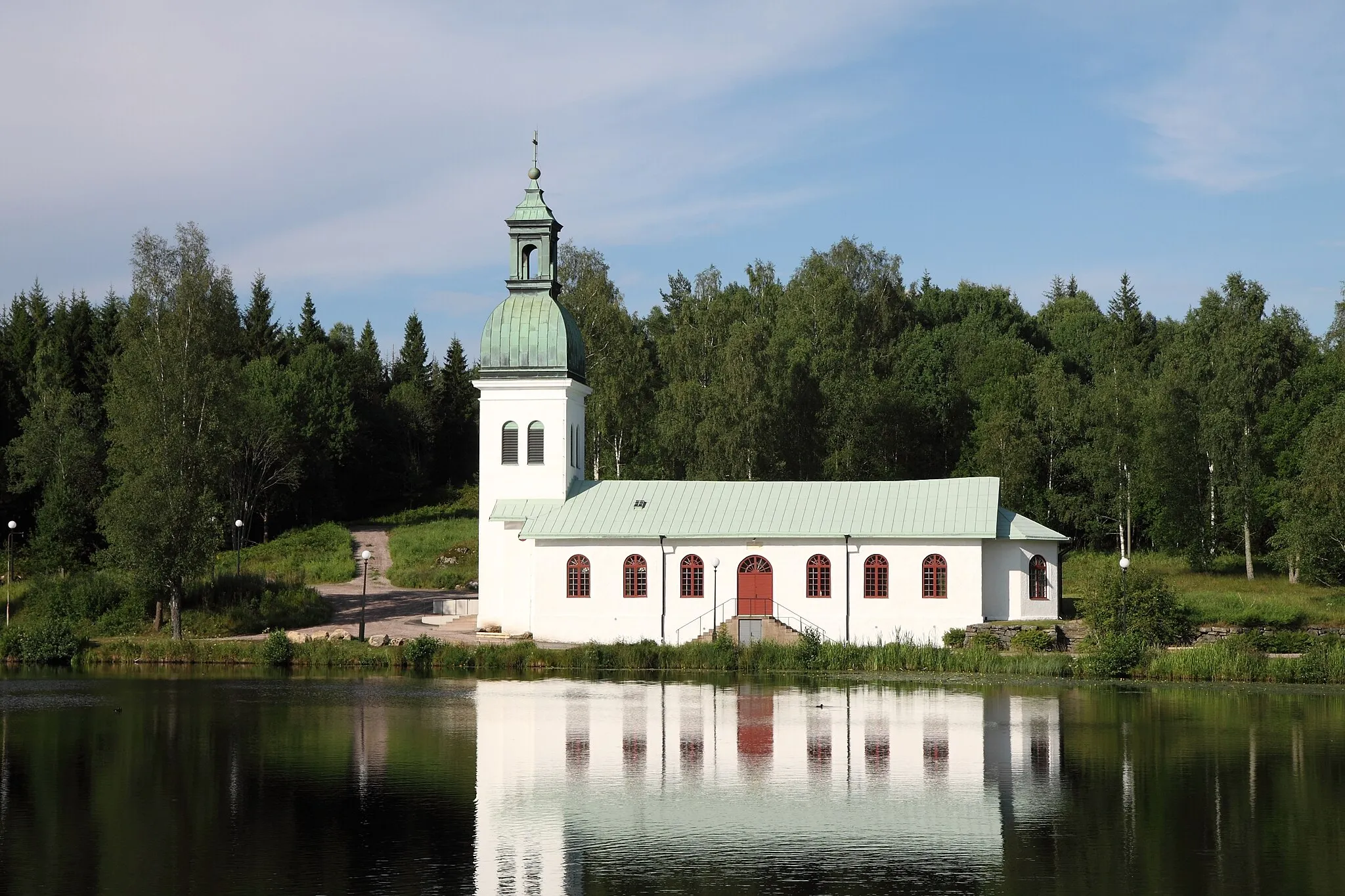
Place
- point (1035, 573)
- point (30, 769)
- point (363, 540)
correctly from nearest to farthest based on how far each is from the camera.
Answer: point (30, 769) → point (1035, 573) → point (363, 540)

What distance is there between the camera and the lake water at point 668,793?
1580 cm

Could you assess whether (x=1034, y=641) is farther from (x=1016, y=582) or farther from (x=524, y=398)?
(x=524, y=398)

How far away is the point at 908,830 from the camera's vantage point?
18.1 m

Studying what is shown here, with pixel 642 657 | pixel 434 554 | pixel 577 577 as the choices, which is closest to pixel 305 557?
pixel 434 554

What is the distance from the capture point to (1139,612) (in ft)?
124

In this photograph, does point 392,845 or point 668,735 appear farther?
point 668,735

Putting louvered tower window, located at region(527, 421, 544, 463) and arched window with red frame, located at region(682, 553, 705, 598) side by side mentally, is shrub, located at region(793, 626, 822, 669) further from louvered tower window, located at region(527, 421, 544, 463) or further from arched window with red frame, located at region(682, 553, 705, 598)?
louvered tower window, located at region(527, 421, 544, 463)

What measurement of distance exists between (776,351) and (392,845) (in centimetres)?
4416

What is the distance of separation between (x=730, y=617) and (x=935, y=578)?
601 centimetres

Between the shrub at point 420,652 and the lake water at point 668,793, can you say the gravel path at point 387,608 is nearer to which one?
the shrub at point 420,652

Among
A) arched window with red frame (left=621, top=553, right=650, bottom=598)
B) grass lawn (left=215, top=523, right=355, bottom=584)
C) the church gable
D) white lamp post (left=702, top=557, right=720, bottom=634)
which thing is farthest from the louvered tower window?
grass lawn (left=215, top=523, right=355, bottom=584)

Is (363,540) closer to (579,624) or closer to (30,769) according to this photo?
(579,624)

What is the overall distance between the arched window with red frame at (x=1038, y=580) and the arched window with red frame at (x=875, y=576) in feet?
13.7

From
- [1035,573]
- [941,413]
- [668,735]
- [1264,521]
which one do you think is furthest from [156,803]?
[941,413]
